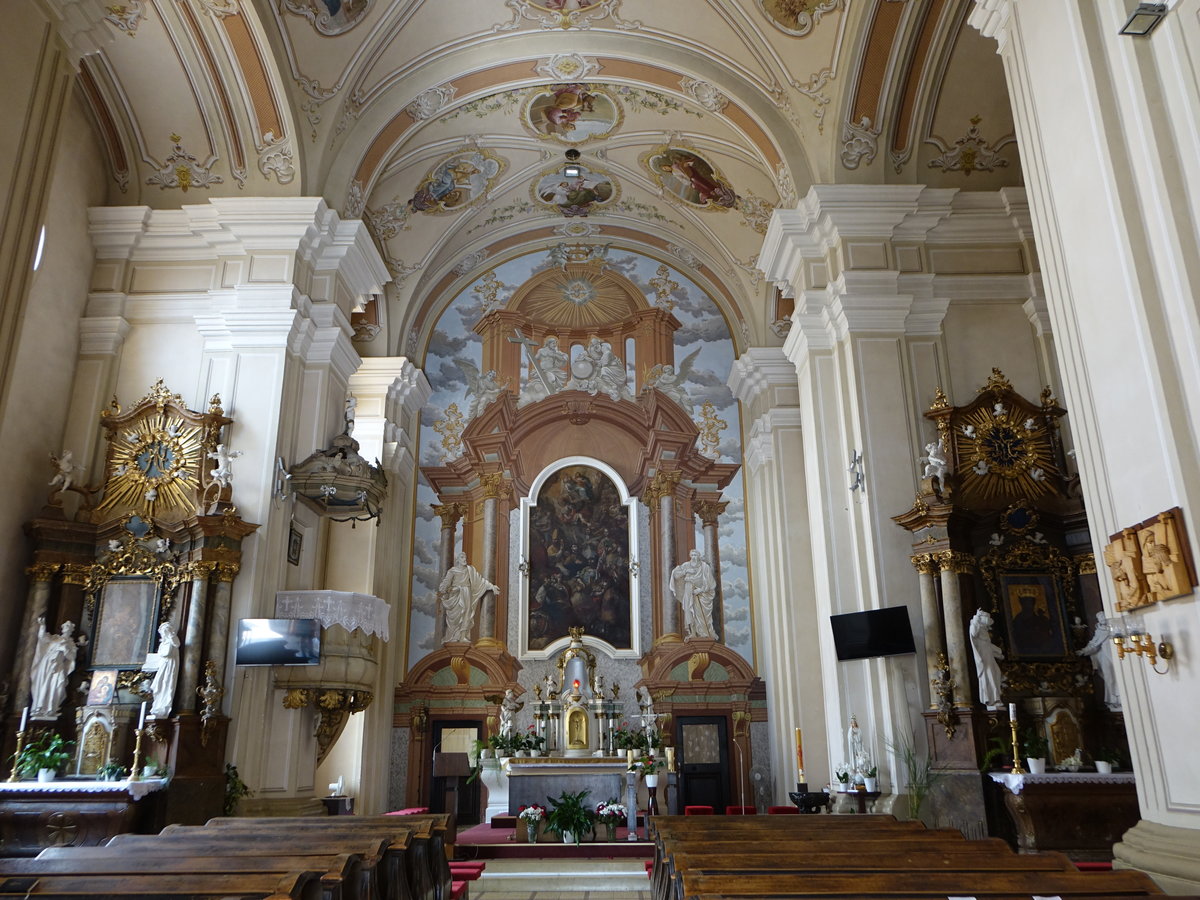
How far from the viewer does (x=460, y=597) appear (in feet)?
47.7

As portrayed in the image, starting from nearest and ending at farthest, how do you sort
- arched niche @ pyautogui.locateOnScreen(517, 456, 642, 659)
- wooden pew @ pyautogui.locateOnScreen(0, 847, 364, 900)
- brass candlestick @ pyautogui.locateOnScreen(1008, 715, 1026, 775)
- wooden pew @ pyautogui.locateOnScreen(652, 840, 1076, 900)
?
1. wooden pew @ pyautogui.locateOnScreen(0, 847, 364, 900)
2. wooden pew @ pyautogui.locateOnScreen(652, 840, 1076, 900)
3. brass candlestick @ pyautogui.locateOnScreen(1008, 715, 1026, 775)
4. arched niche @ pyautogui.locateOnScreen(517, 456, 642, 659)

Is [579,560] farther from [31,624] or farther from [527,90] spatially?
[31,624]

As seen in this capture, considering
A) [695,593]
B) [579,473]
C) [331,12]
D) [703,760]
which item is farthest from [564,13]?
[703,760]

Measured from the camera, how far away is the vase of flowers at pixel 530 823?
10.1m

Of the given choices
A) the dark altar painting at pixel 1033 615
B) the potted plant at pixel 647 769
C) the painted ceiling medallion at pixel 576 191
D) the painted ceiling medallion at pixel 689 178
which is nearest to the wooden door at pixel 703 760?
the potted plant at pixel 647 769

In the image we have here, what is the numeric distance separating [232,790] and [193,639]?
1.31 metres

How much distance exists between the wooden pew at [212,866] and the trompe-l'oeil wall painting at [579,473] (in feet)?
32.7

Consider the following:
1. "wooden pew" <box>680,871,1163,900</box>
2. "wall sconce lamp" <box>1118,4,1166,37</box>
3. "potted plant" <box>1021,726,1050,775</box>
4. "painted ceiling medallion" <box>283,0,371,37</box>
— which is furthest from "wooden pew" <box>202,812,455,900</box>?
"painted ceiling medallion" <box>283,0,371,37</box>

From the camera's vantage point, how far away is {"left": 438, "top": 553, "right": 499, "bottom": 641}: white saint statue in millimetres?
14422

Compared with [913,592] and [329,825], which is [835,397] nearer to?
[913,592]

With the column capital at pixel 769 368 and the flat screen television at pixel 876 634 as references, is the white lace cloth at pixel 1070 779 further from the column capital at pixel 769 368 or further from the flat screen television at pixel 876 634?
the column capital at pixel 769 368

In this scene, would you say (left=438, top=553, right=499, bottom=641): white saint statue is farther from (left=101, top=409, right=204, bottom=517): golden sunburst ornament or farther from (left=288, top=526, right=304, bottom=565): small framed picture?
(left=101, top=409, right=204, bottom=517): golden sunburst ornament

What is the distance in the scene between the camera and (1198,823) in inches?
170

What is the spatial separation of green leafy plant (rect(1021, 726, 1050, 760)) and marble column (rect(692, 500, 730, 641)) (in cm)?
656
